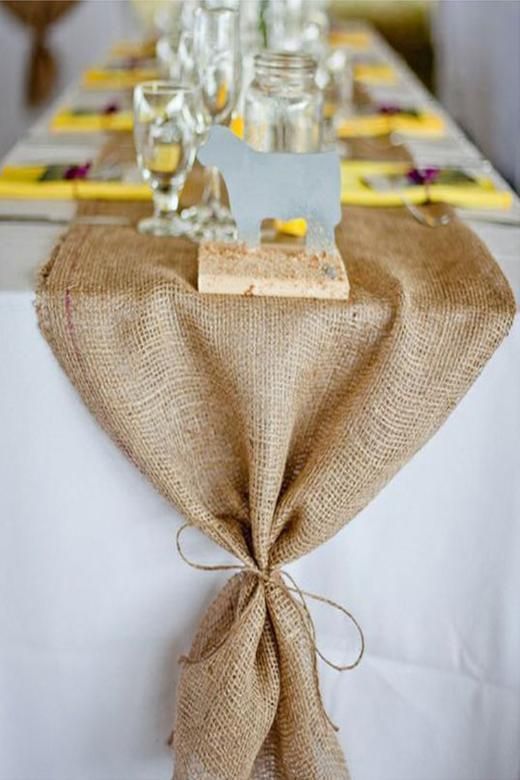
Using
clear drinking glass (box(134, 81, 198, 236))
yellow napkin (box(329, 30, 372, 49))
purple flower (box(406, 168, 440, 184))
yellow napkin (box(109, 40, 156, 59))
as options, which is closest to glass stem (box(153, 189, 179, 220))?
clear drinking glass (box(134, 81, 198, 236))

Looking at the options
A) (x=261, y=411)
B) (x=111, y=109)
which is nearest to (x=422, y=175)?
(x=261, y=411)

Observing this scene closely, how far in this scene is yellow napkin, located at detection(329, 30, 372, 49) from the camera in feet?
8.35

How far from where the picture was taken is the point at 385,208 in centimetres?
129

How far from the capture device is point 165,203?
1.21m

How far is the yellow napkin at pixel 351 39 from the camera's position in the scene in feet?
8.35

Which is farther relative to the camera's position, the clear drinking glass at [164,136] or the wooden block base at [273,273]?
the clear drinking glass at [164,136]

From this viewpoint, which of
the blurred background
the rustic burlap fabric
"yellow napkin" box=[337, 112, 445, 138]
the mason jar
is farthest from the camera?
the blurred background

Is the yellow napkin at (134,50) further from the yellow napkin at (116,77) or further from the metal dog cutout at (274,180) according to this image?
the metal dog cutout at (274,180)

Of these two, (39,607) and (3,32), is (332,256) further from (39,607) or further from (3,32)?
(3,32)

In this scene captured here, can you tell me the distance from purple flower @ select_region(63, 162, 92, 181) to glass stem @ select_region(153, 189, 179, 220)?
185 millimetres

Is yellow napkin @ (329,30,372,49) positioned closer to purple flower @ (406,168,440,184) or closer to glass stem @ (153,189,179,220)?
purple flower @ (406,168,440,184)

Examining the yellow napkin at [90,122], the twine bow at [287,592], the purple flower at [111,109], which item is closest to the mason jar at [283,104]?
the twine bow at [287,592]

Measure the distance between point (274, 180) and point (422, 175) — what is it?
411 millimetres

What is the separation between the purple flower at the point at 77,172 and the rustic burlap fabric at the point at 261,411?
1.16 feet
